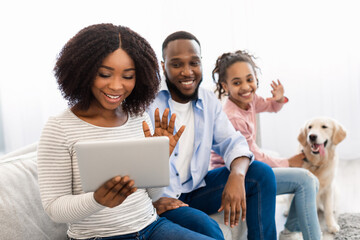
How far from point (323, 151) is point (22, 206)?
5.28 feet

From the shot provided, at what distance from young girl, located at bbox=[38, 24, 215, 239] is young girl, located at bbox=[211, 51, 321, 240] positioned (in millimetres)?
750

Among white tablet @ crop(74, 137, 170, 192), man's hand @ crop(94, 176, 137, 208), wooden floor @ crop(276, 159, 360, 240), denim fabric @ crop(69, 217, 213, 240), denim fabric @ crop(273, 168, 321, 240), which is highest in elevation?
white tablet @ crop(74, 137, 170, 192)

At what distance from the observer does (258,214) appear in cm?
149

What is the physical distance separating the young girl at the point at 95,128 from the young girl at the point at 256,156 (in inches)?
29.5

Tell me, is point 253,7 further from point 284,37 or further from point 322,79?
point 322,79

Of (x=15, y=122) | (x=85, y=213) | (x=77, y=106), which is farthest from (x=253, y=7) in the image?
(x=85, y=213)

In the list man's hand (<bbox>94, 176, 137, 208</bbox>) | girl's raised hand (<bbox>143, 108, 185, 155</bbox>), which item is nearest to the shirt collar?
girl's raised hand (<bbox>143, 108, 185, 155</bbox>)

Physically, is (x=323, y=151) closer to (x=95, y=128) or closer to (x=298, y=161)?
(x=298, y=161)

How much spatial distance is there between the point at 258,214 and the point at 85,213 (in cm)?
75

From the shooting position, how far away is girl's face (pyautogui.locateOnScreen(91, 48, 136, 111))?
3.62ft

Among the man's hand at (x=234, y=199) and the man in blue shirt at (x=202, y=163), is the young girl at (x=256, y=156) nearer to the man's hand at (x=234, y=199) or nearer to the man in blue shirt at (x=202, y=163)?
the man in blue shirt at (x=202, y=163)

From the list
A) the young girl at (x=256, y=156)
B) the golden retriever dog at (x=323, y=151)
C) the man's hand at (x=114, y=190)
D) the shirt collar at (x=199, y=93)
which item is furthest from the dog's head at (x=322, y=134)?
the man's hand at (x=114, y=190)

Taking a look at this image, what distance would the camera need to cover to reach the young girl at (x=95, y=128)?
3.38 feet

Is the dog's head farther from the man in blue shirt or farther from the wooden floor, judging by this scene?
the man in blue shirt
